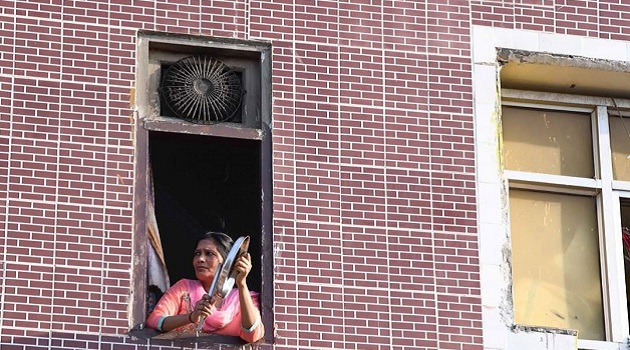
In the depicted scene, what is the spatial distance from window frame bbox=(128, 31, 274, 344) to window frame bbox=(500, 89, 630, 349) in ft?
5.84

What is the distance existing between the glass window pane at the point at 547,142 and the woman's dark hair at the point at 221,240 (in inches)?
89.1

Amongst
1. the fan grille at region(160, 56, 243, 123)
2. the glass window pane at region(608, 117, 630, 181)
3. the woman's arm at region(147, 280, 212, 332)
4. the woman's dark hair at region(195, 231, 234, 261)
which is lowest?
the woman's arm at region(147, 280, 212, 332)

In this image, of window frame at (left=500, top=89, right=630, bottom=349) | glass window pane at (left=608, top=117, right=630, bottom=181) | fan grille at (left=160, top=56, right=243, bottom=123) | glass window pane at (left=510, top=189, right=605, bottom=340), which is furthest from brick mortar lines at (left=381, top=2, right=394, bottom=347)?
glass window pane at (left=608, top=117, right=630, bottom=181)

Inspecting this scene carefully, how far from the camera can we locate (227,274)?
530 inches

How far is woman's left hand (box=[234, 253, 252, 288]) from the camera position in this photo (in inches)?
531

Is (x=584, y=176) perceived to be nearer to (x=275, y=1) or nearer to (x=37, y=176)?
(x=275, y=1)

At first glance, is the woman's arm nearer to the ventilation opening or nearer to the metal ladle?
the metal ladle

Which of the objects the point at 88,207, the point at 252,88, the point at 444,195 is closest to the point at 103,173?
the point at 88,207

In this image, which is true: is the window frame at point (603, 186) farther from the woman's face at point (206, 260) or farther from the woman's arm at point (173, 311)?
the woman's arm at point (173, 311)

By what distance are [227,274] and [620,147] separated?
11.7 feet

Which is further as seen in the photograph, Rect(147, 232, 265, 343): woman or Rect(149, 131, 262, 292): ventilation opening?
Rect(149, 131, 262, 292): ventilation opening

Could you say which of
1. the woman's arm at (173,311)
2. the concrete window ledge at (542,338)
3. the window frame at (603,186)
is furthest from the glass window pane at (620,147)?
the woman's arm at (173,311)

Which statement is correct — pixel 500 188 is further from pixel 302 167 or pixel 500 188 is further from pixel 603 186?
pixel 302 167

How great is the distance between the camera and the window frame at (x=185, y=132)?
13727mm
